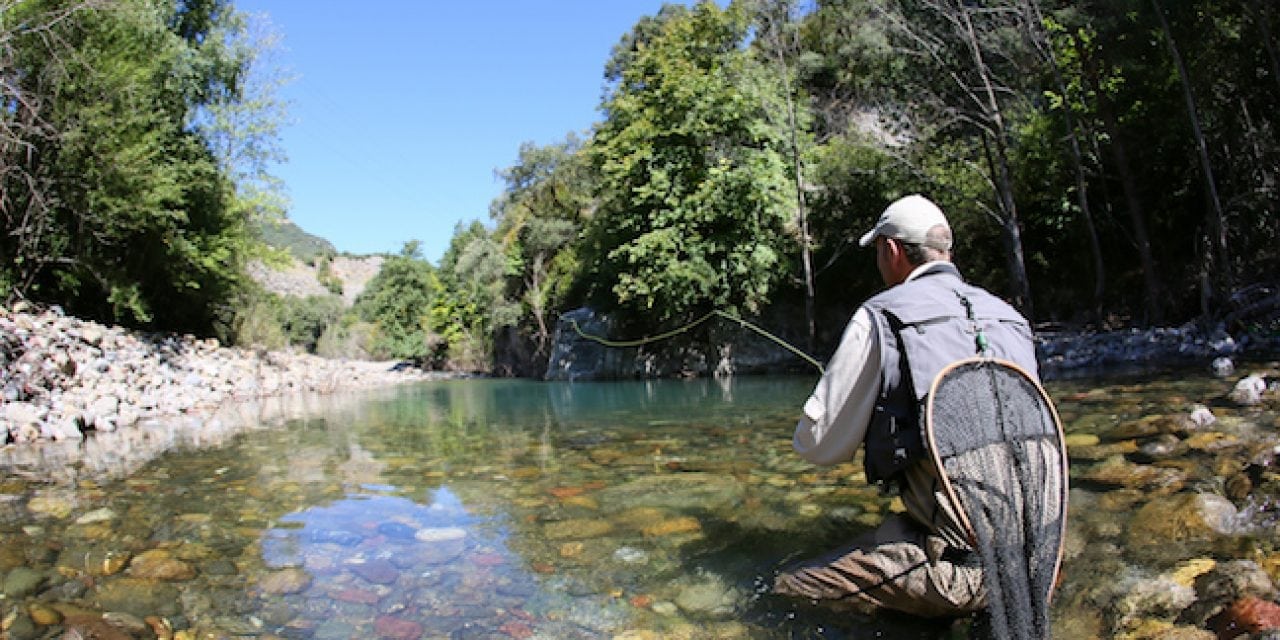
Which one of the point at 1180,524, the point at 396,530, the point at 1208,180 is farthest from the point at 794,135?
the point at 1180,524

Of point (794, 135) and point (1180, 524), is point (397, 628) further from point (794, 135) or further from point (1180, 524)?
point (794, 135)

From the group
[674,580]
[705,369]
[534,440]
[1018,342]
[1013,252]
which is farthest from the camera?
[705,369]

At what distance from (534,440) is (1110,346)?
9.99m

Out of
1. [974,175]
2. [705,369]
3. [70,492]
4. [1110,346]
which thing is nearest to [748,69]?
[974,175]

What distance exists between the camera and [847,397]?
265 centimetres

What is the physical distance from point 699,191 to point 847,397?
19.3 m

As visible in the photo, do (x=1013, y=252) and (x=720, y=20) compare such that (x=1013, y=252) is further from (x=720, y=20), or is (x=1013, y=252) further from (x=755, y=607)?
(x=755, y=607)

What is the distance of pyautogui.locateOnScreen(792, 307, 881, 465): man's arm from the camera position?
2.59 m

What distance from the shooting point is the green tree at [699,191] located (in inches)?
822

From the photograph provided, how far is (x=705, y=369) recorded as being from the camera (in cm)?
2270

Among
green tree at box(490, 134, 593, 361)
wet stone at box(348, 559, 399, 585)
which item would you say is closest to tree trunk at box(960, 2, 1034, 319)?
wet stone at box(348, 559, 399, 585)

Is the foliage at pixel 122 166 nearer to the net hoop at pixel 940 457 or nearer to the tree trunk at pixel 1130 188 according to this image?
the net hoop at pixel 940 457

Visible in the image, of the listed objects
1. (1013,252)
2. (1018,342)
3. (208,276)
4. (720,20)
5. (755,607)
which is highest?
(720,20)

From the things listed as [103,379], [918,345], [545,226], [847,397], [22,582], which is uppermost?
[545,226]
